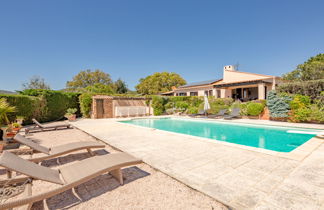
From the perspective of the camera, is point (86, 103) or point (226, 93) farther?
point (226, 93)

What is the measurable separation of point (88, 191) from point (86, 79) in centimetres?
4735

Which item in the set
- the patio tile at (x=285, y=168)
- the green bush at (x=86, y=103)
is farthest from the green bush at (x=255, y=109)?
the green bush at (x=86, y=103)

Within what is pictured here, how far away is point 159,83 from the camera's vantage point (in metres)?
44.1

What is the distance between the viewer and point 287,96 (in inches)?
496

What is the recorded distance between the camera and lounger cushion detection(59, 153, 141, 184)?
8.73 ft

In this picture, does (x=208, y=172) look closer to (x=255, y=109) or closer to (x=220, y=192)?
(x=220, y=192)

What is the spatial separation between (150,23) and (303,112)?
19214 millimetres

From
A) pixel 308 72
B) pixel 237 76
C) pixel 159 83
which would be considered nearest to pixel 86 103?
pixel 237 76

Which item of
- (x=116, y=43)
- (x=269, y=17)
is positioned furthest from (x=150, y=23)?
(x=269, y=17)

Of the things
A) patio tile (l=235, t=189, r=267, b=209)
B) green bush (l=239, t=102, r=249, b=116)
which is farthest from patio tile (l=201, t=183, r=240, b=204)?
green bush (l=239, t=102, r=249, b=116)

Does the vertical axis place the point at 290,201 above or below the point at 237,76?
below

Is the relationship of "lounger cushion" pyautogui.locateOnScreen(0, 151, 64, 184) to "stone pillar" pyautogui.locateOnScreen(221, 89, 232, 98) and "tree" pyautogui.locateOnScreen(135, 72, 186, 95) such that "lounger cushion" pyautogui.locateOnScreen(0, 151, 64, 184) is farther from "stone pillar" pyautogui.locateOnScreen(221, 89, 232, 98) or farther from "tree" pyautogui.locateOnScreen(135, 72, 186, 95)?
"tree" pyautogui.locateOnScreen(135, 72, 186, 95)

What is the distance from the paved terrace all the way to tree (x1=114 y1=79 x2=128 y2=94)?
36.1 m

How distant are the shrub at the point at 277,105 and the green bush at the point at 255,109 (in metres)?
0.68
